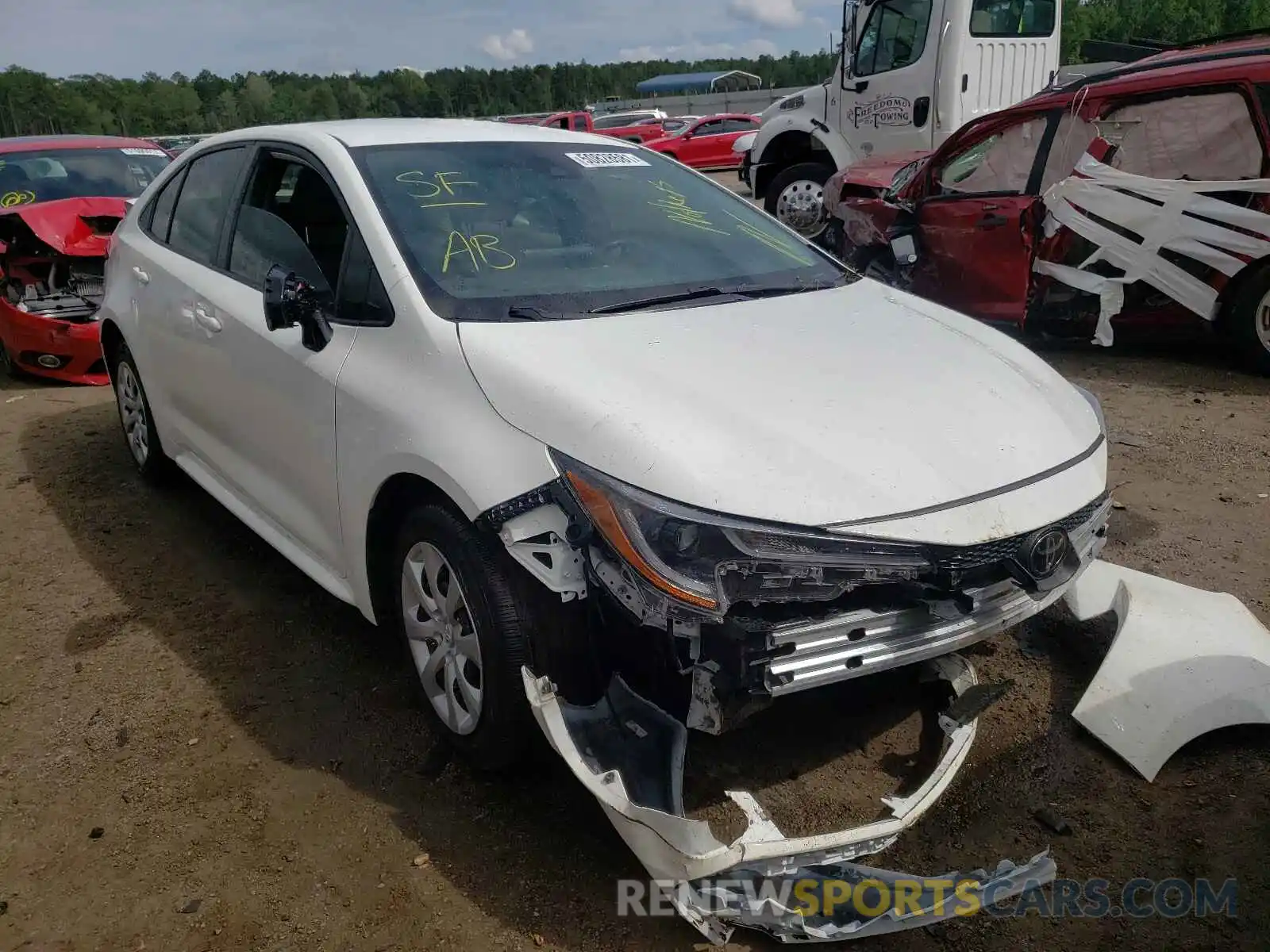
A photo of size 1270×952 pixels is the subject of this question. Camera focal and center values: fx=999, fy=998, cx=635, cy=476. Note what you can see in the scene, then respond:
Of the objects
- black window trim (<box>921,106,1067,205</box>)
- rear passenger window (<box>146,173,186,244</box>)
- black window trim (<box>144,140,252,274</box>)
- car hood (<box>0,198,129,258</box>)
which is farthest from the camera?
car hood (<box>0,198,129,258</box>)

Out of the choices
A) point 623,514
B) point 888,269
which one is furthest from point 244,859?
point 888,269

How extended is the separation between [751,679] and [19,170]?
309 inches

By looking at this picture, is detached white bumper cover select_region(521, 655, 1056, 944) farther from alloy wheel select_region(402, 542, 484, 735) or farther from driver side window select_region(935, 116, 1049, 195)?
driver side window select_region(935, 116, 1049, 195)

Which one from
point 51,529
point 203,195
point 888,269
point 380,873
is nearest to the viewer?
point 380,873

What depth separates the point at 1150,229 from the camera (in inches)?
232

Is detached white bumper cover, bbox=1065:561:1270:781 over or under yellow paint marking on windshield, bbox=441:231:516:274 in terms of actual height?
under

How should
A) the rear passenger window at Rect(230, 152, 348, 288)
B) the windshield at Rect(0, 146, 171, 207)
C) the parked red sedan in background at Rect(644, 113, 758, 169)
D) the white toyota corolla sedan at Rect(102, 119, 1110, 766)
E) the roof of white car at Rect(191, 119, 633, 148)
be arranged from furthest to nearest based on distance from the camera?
the parked red sedan in background at Rect(644, 113, 758, 169), the windshield at Rect(0, 146, 171, 207), the roof of white car at Rect(191, 119, 633, 148), the rear passenger window at Rect(230, 152, 348, 288), the white toyota corolla sedan at Rect(102, 119, 1110, 766)

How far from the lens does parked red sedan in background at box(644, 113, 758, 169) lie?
2256 cm

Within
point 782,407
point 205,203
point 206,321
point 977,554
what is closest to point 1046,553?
point 977,554

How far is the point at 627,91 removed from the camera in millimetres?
93188

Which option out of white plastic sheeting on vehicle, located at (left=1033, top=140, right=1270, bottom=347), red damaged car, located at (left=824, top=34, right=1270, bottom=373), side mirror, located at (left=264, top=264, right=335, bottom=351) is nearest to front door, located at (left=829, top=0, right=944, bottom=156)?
red damaged car, located at (left=824, top=34, right=1270, bottom=373)

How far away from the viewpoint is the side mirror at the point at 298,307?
2910mm

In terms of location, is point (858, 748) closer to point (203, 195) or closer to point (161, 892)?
point (161, 892)

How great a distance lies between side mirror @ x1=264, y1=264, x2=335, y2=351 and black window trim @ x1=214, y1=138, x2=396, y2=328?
0.04 metres
